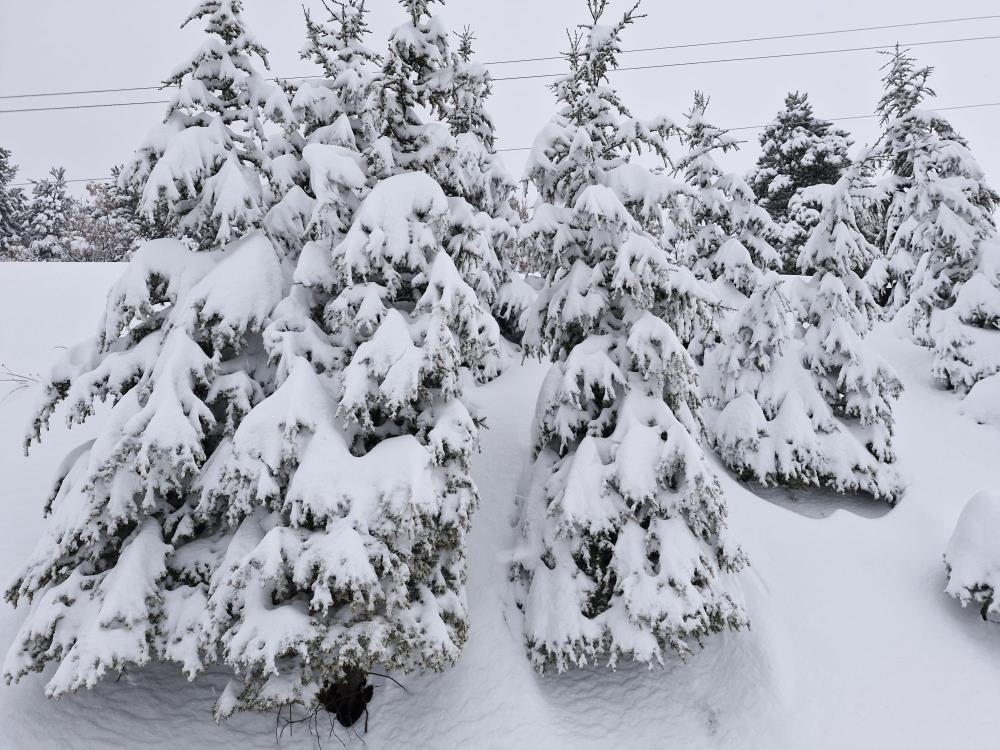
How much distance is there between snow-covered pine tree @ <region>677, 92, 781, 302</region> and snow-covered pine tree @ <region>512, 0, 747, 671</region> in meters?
7.21

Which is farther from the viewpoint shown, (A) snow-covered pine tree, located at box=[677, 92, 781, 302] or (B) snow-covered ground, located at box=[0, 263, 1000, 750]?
(A) snow-covered pine tree, located at box=[677, 92, 781, 302]

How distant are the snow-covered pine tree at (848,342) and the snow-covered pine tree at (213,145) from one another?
37.8 ft

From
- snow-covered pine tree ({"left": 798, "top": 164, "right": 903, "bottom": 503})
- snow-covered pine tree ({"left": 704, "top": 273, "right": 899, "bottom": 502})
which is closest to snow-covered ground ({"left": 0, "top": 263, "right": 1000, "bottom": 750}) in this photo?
snow-covered pine tree ({"left": 704, "top": 273, "right": 899, "bottom": 502})

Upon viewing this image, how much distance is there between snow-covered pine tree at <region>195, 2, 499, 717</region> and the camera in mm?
6000

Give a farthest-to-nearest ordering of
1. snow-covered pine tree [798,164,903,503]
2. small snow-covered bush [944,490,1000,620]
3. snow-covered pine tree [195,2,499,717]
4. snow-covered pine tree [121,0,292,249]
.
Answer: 1. snow-covered pine tree [798,164,903,503]
2. small snow-covered bush [944,490,1000,620]
3. snow-covered pine tree [121,0,292,249]
4. snow-covered pine tree [195,2,499,717]

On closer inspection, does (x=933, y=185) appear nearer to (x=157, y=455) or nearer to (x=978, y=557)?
(x=978, y=557)

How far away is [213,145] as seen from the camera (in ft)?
24.4

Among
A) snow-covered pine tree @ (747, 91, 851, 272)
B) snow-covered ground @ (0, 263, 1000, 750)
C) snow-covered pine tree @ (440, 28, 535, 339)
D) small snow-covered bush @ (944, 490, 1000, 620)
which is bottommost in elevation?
snow-covered ground @ (0, 263, 1000, 750)

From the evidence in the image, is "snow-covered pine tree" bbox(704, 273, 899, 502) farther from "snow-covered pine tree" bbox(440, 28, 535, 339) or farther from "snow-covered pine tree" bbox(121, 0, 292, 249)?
"snow-covered pine tree" bbox(121, 0, 292, 249)

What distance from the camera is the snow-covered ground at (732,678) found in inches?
294

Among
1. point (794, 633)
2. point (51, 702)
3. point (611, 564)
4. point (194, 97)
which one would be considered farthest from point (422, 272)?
point (794, 633)

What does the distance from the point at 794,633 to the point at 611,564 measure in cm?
385

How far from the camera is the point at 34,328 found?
1789cm

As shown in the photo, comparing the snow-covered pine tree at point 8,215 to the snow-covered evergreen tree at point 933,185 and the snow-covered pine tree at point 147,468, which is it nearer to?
the snow-covered pine tree at point 147,468
